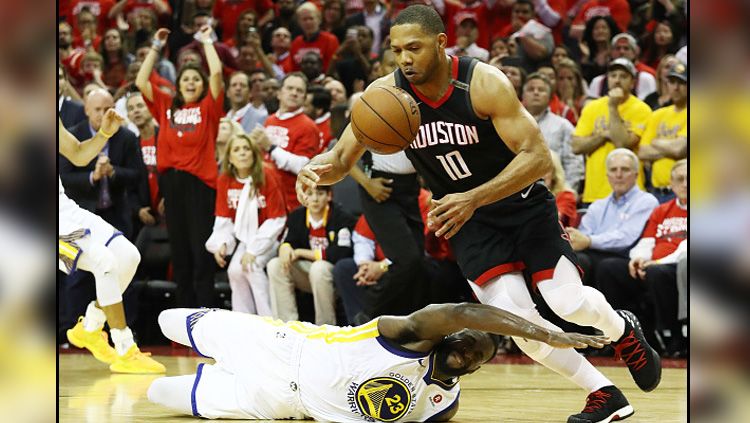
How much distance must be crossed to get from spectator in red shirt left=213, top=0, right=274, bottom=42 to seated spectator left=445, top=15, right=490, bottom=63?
2625mm

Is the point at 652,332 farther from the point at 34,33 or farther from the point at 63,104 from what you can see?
the point at 34,33

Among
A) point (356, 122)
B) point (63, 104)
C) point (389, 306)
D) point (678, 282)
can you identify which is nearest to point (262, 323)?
point (356, 122)

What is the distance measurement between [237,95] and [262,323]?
5879mm

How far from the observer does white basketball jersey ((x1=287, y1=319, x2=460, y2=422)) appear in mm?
4320

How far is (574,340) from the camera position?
381cm

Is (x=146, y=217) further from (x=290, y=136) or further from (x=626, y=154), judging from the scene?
(x=626, y=154)

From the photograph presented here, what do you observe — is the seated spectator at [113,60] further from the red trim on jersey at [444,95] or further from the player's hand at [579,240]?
the red trim on jersey at [444,95]

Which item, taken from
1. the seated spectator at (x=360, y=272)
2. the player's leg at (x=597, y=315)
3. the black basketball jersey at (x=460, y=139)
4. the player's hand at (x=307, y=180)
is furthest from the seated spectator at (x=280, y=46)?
the player's leg at (x=597, y=315)

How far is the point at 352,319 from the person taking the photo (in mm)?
8258

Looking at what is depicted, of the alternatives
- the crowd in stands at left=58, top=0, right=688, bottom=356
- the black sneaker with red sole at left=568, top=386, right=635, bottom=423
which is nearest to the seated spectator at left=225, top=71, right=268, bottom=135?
the crowd in stands at left=58, top=0, right=688, bottom=356

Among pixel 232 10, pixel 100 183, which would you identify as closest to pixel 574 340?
pixel 100 183

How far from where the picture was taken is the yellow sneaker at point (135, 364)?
6.99m

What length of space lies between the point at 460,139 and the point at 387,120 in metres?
0.42

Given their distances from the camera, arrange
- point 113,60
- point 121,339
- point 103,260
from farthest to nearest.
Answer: point 113,60
point 121,339
point 103,260
